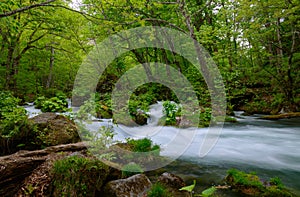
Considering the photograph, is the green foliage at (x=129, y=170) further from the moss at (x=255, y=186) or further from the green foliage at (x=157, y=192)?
the moss at (x=255, y=186)

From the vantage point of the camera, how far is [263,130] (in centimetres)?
856

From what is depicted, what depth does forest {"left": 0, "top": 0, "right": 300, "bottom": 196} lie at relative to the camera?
16.1 feet

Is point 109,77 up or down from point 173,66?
down

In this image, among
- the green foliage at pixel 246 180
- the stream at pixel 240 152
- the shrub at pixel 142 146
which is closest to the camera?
the green foliage at pixel 246 180

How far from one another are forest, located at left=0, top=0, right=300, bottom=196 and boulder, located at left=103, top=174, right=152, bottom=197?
0.81 ft

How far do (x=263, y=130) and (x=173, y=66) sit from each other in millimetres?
9079

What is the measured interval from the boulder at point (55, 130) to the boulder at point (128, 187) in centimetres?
235

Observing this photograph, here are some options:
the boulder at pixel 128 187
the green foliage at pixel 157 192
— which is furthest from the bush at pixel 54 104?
the green foliage at pixel 157 192

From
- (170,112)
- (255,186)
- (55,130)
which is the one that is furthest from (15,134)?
(170,112)

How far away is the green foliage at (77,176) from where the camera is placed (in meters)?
2.67

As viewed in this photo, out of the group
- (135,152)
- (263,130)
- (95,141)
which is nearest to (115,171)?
(95,141)

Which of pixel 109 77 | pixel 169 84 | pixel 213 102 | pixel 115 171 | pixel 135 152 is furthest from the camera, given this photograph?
pixel 109 77

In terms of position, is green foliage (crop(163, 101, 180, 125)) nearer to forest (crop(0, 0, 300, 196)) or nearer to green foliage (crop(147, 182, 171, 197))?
forest (crop(0, 0, 300, 196))

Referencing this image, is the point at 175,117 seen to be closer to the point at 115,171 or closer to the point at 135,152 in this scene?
the point at 135,152
